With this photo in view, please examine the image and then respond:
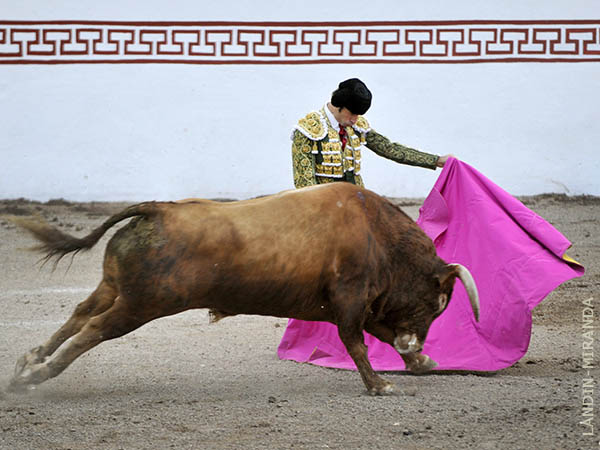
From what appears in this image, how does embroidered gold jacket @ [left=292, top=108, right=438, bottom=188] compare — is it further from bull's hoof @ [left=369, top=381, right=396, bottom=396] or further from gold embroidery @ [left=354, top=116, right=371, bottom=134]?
bull's hoof @ [left=369, top=381, right=396, bottom=396]

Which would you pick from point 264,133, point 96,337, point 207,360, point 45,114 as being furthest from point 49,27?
point 96,337

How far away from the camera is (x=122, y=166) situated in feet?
30.4

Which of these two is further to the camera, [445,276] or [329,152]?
[329,152]

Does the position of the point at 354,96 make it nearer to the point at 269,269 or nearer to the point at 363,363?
the point at 269,269

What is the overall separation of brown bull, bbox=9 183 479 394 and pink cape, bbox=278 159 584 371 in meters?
0.38

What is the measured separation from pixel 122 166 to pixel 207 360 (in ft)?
14.3

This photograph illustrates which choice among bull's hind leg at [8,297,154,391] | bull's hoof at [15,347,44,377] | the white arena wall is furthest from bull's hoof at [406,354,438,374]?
the white arena wall

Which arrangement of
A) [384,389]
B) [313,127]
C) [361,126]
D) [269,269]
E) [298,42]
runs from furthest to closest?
[298,42]
[361,126]
[313,127]
[384,389]
[269,269]

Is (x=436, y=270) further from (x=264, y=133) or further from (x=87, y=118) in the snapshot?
(x=87, y=118)

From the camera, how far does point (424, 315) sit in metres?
4.64

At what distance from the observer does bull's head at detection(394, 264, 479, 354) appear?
4578mm

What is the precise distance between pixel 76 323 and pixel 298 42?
5284 millimetres

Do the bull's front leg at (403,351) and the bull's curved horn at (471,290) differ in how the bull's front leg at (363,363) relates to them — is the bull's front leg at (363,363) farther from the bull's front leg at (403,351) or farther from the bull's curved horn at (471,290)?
the bull's curved horn at (471,290)

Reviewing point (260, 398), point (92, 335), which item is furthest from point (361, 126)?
point (92, 335)
